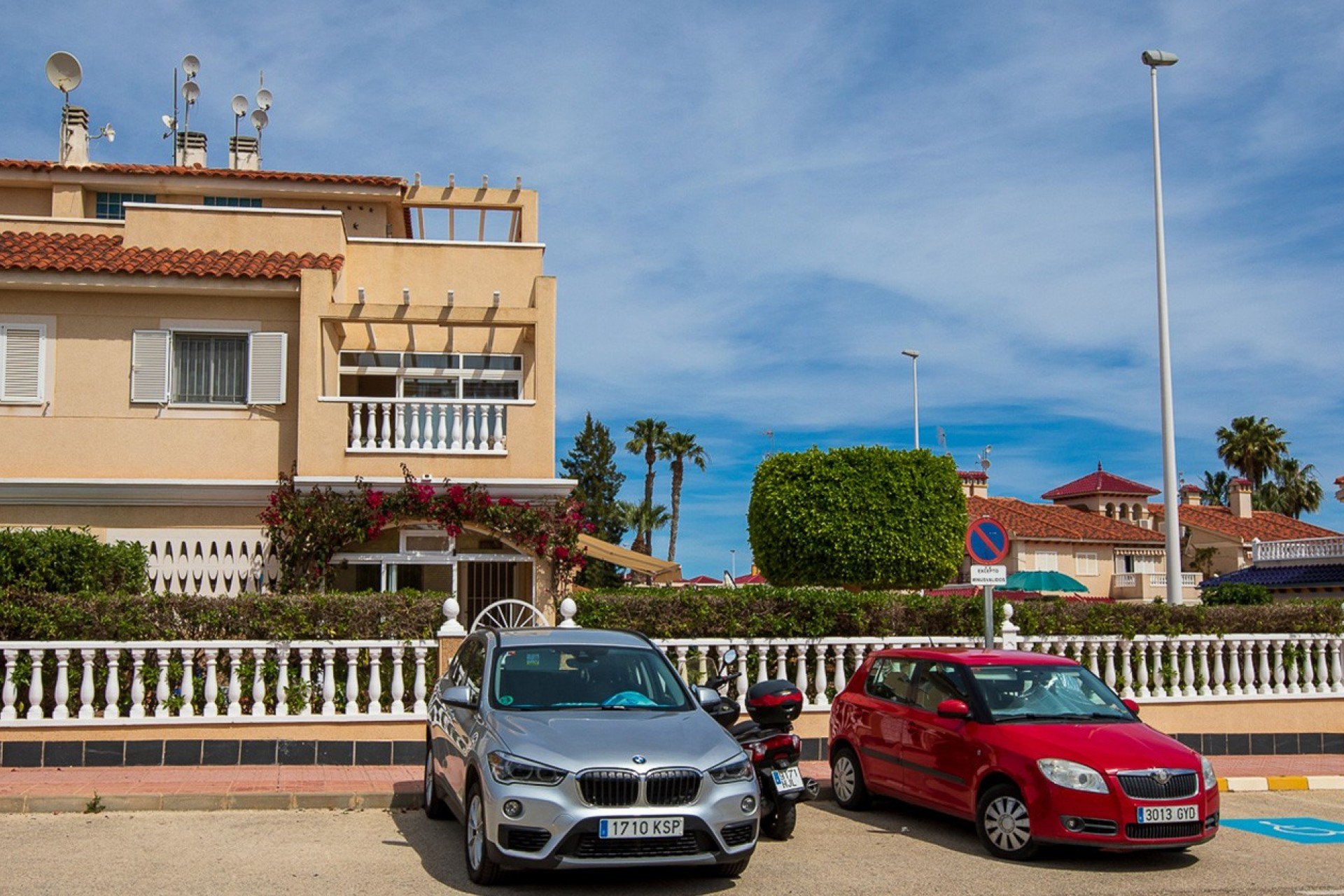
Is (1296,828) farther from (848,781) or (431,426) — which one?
(431,426)

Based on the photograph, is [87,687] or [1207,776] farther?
[87,687]

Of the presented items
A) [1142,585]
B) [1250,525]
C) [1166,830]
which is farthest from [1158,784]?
[1250,525]

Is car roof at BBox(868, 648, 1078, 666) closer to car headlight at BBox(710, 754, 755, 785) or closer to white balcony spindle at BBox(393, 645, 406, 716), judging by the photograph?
car headlight at BBox(710, 754, 755, 785)

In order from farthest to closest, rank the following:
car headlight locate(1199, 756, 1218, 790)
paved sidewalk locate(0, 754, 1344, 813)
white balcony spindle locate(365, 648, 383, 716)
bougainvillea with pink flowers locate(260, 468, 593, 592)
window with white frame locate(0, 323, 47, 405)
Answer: window with white frame locate(0, 323, 47, 405) < bougainvillea with pink flowers locate(260, 468, 593, 592) < white balcony spindle locate(365, 648, 383, 716) < paved sidewalk locate(0, 754, 1344, 813) < car headlight locate(1199, 756, 1218, 790)

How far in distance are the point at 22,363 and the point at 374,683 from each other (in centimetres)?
872

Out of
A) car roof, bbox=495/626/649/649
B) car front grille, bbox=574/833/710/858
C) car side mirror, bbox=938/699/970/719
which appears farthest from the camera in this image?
car side mirror, bbox=938/699/970/719

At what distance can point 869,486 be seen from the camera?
23.3m

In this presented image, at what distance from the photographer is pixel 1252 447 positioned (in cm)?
7969

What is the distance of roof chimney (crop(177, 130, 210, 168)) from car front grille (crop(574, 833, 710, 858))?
81.8ft

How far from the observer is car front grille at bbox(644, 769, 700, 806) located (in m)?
7.85

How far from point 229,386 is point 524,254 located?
535 cm

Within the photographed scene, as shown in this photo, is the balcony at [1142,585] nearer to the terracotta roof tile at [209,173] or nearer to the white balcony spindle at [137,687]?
the terracotta roof tile at [209,173]

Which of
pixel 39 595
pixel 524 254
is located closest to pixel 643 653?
pixel 39 595

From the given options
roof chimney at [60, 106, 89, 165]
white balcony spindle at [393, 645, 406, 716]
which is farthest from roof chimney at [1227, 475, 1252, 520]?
white balcony spindle at [393, 645, 406, 716]
